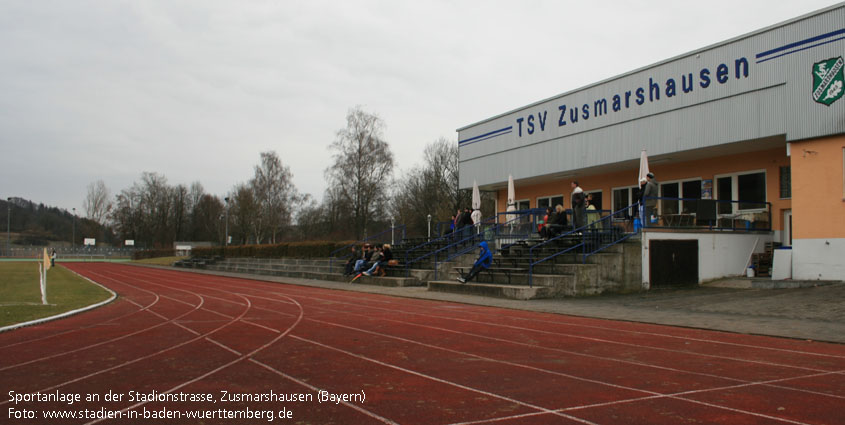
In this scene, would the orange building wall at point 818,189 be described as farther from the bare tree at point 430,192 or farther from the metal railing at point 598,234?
the bare tree at point 430,192

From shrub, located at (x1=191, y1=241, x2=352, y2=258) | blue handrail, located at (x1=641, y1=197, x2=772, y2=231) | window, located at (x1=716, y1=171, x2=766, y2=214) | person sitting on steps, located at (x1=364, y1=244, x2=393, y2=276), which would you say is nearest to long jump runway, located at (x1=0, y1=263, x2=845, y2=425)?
blue handrail, located at (x1=641, y1=197, x2=772, y2=231)

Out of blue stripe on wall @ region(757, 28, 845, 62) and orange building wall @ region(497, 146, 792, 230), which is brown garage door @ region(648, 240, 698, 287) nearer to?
orange building wall @ region(497, 146, 792, 230)

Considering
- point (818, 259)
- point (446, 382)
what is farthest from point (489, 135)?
point (446, 382)

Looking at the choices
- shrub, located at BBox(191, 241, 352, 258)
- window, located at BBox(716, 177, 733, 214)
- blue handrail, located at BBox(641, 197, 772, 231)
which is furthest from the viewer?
shrub, located at BBox(191, 241, 352, 258)

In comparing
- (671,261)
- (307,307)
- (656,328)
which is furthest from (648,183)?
(307,307)

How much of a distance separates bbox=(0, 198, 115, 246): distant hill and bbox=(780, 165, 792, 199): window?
113 m

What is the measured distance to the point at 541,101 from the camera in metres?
28.4

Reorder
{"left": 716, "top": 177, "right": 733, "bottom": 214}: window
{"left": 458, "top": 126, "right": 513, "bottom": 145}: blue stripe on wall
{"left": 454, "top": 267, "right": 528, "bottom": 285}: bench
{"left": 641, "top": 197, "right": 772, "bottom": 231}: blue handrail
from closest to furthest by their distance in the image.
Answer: {"left": 454, "top": 267, "right": 528, "bottom": 285}: bench, {"left": 641, "top": 197, "right": 772, "bottom": 231}: blue handrail, {"left": 716, "top": 177, "right": 733, "bottom": 214}: window, {"left": 458, "top": 126, "right": 513, "bottom": 145}: blue stripe on wall

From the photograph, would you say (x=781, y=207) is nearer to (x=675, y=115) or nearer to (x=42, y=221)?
(x=675, y=115)

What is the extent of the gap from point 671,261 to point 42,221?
5698 inches

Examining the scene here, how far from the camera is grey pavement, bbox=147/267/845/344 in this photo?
10.8m

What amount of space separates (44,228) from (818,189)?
480 ft

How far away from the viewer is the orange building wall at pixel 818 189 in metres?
16.4

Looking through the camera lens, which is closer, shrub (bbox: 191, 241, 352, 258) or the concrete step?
the concrete step
